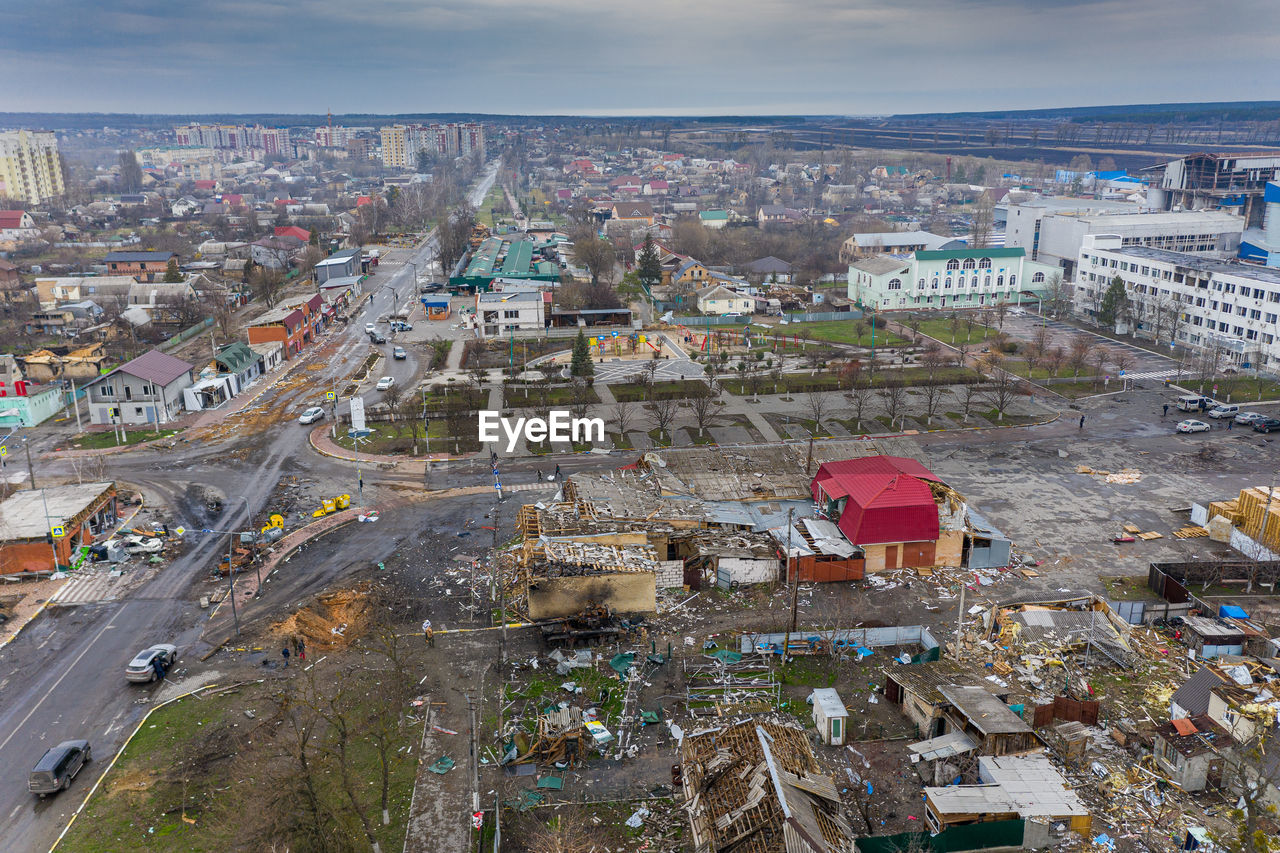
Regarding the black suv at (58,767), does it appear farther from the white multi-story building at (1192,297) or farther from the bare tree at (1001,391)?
the white multi-story building at (1192,297)

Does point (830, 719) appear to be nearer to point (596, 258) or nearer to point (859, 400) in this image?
point (859, 400)

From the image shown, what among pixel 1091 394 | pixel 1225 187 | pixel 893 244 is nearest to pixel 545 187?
pixel 893 244

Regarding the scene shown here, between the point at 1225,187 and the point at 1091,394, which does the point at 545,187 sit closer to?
the point at 1225,187

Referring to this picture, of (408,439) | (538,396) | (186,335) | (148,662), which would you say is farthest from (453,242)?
(148,662)

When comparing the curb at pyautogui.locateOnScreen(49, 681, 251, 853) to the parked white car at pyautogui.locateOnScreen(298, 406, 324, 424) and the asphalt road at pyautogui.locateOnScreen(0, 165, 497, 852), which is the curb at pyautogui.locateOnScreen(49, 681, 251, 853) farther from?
the parked white car at pyautogui.locateOnScreen(298, 406, 324, 424)

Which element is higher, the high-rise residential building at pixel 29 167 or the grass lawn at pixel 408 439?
the high-rise residential building at pixel 29 167

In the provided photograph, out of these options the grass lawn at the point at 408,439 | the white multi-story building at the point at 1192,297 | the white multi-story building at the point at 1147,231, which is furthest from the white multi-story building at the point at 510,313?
the white multi-story building at the point at 1147,231
